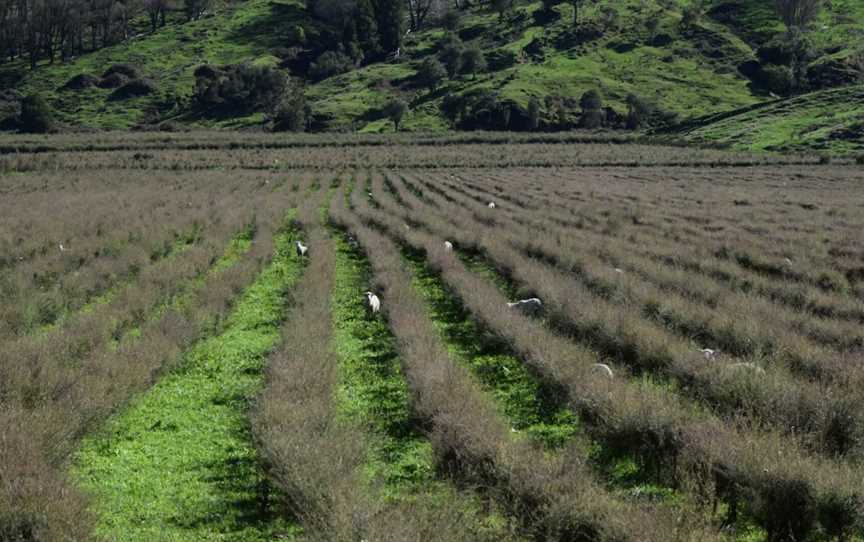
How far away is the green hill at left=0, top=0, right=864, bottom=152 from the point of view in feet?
337

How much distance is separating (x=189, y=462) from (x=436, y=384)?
2.60m

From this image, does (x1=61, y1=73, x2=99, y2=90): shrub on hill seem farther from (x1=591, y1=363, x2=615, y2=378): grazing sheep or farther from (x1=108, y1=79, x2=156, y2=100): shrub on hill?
(x1=591, y1=363, x2=615, y2=378): grazing sheep

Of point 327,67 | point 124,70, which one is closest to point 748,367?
point 327,67

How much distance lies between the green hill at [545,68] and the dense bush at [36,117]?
6.31 m

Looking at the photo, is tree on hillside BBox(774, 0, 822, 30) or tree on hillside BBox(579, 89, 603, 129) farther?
tree on hillside BBox(774, 0, 822, 30)

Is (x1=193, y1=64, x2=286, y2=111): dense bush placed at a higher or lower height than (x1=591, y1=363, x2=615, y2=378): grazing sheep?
higher

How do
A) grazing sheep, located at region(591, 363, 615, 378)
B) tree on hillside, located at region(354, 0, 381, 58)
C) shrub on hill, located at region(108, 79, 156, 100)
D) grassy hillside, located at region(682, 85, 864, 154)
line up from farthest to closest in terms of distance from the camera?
1. tree on hillside, located at region(354, 0, 381, 58)
2. shrub on hill, located at region(108, 79, 156, 100)
3. grassy hillside, located at region(682, 85, 864, 154)
4. grazing sheep, located at region(591, 363, 615, 378)

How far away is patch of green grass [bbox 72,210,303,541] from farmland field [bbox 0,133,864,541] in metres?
0.03

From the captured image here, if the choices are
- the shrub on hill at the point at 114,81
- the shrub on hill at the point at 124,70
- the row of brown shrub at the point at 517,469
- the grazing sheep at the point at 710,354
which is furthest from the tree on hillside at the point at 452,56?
the row of brown shrub at the point at 517,469

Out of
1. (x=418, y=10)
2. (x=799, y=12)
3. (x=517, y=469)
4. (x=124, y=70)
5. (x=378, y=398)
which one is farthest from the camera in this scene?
Result: (x=418, y=10)

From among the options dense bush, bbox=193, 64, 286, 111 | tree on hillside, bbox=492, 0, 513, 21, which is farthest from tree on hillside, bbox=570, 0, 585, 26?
dense bush, bbox=193, 64, 286, 111

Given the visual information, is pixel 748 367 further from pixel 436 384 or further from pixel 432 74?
pixel 432 74

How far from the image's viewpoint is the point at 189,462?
266 inches

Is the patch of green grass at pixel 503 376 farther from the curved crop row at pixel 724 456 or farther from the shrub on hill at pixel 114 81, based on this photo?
the shrub on hill at pixel 114 81
